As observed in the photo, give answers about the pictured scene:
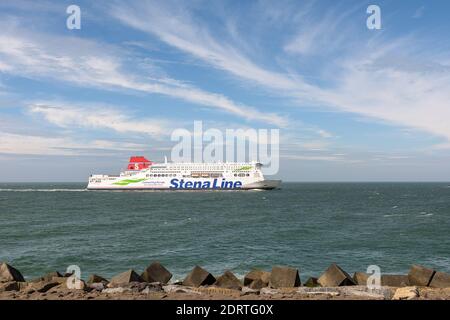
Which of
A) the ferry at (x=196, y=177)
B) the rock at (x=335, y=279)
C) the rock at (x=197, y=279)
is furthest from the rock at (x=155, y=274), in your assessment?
the ferry at (x=196, y=177)

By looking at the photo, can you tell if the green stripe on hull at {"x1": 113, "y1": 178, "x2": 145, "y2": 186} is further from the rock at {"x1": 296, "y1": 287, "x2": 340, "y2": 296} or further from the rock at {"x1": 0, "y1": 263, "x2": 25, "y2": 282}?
the rock at {"x1": 296, "y1": 287, "x2": 340, "y2": 296}

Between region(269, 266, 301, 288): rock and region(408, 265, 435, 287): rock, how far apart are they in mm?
3623

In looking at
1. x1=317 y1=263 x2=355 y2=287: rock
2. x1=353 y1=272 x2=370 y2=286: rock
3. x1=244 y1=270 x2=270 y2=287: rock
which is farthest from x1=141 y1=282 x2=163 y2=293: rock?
x1=353 y1=272 x2=370 y2=286: rock

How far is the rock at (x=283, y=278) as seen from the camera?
1202cm

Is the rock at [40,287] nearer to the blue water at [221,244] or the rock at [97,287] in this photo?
the rock at [97,287]

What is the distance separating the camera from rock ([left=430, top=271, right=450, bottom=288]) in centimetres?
1185

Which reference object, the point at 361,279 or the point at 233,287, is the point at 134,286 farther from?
the point at 361,279

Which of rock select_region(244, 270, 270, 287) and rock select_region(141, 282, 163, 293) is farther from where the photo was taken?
rock select_region(244, 270, 270, 287)

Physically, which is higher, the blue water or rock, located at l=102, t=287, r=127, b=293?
rock, located at l=102, t=287, r=127, b=293

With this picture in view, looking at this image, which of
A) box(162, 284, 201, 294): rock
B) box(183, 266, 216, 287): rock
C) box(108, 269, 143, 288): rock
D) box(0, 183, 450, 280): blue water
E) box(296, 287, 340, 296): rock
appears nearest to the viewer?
box(296, 287, 340, 296): rock

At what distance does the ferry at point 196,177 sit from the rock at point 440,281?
87285mm
